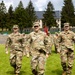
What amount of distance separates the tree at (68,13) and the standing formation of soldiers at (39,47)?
96.2 meters

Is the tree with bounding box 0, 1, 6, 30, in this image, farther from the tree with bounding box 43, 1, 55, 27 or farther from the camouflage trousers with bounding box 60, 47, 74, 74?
the camouflage trousers with bounding box 60, 47, 74, 74

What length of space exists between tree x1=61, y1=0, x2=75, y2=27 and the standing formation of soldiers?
315 feet

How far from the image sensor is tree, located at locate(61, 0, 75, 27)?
4370 inches

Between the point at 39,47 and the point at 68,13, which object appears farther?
the point at 68,13

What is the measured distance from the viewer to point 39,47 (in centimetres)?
1257

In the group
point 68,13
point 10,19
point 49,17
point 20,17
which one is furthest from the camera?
point 10,19

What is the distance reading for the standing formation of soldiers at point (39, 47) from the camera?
1252 centimetres

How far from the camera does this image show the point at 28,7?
130000mm

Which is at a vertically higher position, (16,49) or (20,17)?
(20,17)

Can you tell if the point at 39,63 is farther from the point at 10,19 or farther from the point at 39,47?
the point at 10,19

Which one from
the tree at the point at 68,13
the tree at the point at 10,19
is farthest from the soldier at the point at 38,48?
the tree at the point at 10,19

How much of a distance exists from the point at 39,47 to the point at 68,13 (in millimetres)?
101442

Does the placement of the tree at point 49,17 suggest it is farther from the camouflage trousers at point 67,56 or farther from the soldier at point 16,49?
the camouflage trousers at point 67,56

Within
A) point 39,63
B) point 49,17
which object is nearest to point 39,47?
point 39,63
